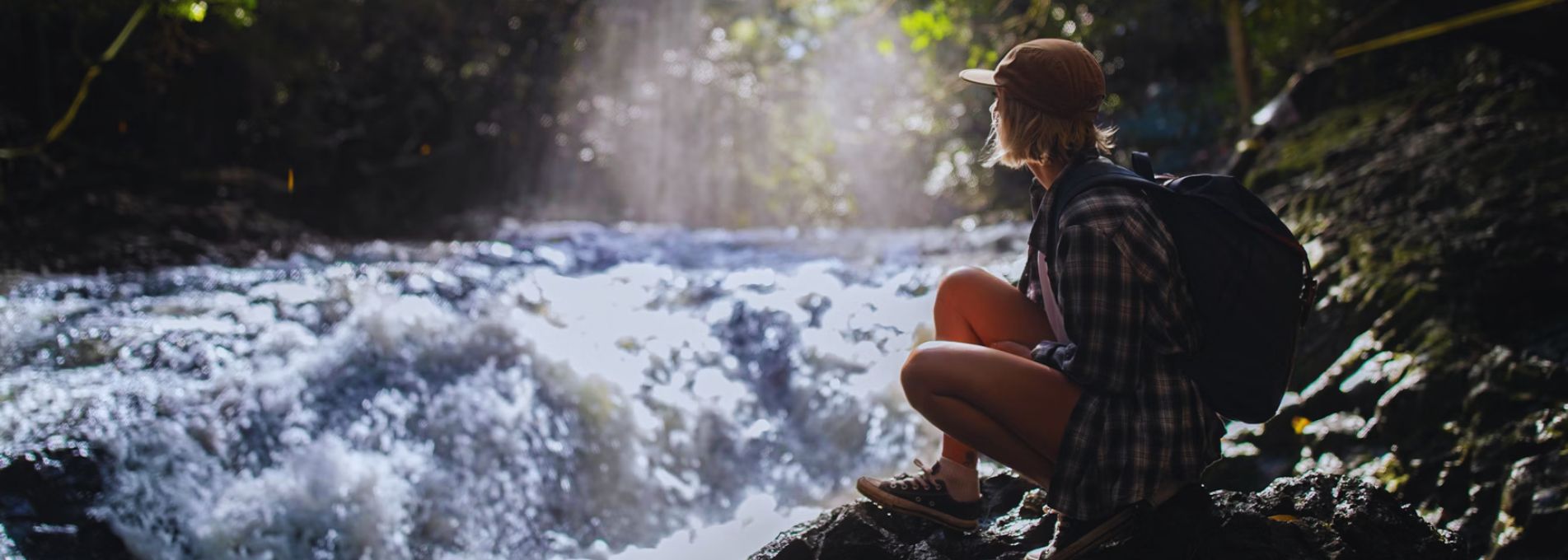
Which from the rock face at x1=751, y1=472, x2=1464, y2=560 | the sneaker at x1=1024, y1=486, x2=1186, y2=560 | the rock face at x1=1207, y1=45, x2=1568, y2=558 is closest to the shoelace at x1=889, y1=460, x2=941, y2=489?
the rock face at x1=751, y1=472, x2=1464, y2=560

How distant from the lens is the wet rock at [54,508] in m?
3.45

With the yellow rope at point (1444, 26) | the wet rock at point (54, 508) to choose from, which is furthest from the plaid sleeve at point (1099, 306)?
the yellow rope at point (1444, 26)

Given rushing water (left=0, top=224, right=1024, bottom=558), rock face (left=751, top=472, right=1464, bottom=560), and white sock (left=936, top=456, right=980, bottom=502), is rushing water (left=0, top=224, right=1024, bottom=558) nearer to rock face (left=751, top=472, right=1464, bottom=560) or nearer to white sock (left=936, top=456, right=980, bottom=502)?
rock face (left=751, top=472, right=1464, bottom=560)

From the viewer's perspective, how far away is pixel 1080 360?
221cm

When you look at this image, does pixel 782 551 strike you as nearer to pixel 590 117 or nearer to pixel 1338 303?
pixel 1338 303

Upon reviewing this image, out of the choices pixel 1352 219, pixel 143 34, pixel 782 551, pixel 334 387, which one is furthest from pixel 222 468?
pixel 143 34

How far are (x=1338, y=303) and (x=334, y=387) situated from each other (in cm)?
468

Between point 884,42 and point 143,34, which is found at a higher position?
point 143,34

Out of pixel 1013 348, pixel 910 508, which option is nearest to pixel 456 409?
pixel 910 508

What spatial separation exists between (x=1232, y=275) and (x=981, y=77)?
0.77 metres

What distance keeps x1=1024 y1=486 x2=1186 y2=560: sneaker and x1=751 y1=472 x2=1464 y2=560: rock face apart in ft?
0.11

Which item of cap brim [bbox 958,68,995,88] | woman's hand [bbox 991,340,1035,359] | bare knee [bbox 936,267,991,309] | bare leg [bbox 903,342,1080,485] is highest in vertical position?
cap brim [bbox 958,68,995,88]

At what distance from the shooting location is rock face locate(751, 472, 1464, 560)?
7.86ft

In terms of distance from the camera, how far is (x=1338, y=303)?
4.09 m
